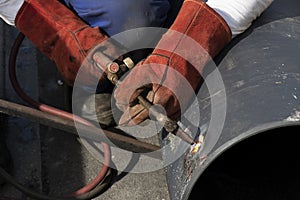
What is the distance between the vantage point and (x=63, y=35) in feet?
5.15

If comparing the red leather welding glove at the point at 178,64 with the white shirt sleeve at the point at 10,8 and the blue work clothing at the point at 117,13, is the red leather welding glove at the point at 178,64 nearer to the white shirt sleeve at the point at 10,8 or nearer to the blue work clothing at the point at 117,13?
the blue work clothing at the point at 117,13

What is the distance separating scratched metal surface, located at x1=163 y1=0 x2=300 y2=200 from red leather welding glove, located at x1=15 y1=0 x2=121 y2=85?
36 centimetres

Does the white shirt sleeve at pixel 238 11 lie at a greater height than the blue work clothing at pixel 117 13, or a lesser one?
greater

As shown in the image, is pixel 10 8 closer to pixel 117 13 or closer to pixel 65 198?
pixel 117 13

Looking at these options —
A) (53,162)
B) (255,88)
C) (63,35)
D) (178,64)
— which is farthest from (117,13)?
(53,162)

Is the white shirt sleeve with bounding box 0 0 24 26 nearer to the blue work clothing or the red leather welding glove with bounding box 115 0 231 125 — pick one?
the blue work clothing

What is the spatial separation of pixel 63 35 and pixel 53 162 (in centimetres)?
63

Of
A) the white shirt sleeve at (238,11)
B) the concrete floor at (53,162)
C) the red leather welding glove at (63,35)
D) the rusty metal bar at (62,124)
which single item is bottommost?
the concrete floor at (53,162)

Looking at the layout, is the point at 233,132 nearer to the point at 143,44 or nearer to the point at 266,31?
the point at 266,31

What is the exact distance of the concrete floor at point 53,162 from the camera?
1.92 metres

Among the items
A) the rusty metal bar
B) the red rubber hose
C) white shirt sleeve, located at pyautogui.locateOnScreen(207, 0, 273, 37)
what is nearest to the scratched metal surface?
white shirt sleeve, located at pyautogui.locateOnScreen(207, 0, 273, 37)

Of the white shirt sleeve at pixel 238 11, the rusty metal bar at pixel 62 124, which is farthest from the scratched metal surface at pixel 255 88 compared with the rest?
the rusty metal bar at pixel 62 124

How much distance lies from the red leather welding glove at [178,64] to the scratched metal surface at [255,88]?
50 mm

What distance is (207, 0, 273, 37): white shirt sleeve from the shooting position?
1.48 meters
